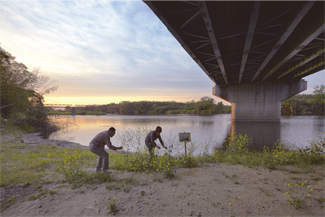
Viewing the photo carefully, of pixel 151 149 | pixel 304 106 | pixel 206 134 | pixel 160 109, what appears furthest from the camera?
pixel 160 109

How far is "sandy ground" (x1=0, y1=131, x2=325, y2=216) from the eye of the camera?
3123 mm

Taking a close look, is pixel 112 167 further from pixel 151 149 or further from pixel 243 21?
pixel 243 21

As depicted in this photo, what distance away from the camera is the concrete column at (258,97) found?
26.8m

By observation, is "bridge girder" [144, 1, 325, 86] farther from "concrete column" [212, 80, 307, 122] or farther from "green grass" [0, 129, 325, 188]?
"concrete column" [212, 80, 307, 122]

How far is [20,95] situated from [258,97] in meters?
34.8

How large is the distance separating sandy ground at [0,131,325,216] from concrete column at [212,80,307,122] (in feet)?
85.2

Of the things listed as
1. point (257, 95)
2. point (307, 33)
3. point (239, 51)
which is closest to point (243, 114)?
point (257, 95)

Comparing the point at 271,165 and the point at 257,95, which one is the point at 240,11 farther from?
the point at 257,95

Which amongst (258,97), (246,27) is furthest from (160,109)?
(246,27)

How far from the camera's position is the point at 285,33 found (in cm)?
898

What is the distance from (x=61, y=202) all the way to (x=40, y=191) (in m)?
0.96

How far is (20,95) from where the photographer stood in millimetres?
18328

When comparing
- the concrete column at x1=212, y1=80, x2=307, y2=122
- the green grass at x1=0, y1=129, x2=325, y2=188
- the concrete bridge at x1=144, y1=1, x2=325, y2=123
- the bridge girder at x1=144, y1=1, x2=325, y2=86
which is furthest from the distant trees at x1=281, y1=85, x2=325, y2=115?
the green grass at x1=0, y1=129, x2=325, y2=188

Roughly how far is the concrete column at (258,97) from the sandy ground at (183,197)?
26.0 metres
